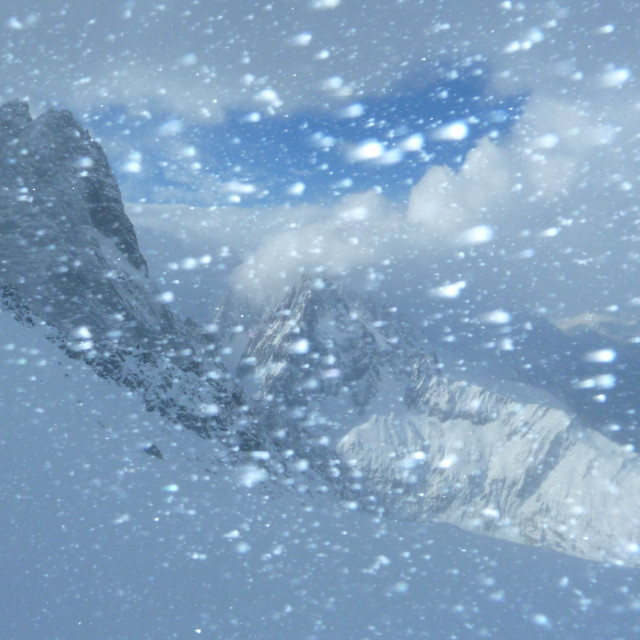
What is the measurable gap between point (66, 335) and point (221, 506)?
8.52 m

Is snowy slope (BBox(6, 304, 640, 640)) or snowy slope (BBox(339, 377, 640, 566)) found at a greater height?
snowy slope (BBox(6, 304, 640, 640))

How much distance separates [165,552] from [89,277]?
24202 mm

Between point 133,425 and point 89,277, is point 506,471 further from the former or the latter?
point 133,425

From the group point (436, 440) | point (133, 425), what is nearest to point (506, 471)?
point (436, 440)

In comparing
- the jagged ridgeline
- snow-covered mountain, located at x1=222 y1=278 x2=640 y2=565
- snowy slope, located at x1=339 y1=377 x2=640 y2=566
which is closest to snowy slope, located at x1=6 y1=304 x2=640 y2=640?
the jagged ridgeline

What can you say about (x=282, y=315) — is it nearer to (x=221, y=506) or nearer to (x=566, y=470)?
(x=566, y=470)

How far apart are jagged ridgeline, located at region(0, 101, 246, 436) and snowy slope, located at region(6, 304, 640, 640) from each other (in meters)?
2.68

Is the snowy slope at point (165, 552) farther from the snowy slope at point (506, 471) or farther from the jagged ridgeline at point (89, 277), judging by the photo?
the snowy slope at point (506, 471)

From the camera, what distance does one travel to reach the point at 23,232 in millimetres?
26328

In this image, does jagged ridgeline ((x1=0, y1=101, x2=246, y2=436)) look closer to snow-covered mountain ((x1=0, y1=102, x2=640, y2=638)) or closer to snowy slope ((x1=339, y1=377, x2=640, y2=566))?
snow-covered mountain ((x1=0, y1=102, x2=640, y2=638))

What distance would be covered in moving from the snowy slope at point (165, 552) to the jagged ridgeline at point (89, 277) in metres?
2.68

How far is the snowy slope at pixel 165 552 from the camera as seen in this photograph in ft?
26.4

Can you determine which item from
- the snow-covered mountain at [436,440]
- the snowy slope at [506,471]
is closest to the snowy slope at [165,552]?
the snow-covered mountain at [436,440]

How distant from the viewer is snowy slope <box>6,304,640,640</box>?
8.04 meters
